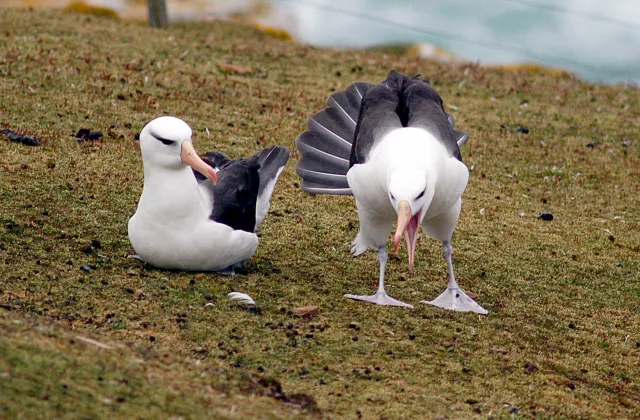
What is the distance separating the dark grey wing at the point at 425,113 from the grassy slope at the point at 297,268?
1.25 metres

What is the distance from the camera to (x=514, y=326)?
23.0ft

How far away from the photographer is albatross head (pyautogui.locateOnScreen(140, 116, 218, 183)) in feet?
22.2

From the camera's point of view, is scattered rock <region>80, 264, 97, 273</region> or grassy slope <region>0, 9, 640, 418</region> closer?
grassy slope <region>0, 9, 640, 418</region>

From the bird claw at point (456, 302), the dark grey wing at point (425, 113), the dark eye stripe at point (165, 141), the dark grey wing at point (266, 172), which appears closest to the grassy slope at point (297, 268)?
the bird claw at point (456, 302)

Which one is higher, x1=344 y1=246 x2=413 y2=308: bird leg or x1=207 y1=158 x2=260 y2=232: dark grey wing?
x1=207 y1=158 x2=260 y2=232: dark grey wing

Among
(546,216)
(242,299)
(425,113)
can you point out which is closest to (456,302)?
(425,113)

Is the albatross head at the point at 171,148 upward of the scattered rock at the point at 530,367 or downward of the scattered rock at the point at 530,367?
upward

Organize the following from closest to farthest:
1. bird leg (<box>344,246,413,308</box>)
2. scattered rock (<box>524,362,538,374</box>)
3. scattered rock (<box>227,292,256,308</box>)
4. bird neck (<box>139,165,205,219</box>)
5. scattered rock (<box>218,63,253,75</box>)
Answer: scattered rock (<box>524,362,538,374</box>)
scattered rock (<box>227,292,256,308</box>)
bird neck (<box>139,165,205,219</box>)
bird leg (<box>344,246,413,308</box>)
scattered rock (<box>218,63,253,75</box>)

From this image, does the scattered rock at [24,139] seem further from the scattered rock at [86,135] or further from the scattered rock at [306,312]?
the scattered rock at [306,312]

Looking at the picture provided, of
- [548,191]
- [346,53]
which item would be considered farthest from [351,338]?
[346,53]

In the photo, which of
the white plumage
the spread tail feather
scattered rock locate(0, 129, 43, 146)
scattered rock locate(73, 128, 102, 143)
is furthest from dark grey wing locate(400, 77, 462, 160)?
scattered rock locate(0, 129, 43, 146)

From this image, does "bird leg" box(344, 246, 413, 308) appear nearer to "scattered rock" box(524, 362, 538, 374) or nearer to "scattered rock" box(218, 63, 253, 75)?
A: "scattered rock" box(524, 362, 538, 374)

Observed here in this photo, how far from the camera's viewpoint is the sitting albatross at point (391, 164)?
6.52 meters

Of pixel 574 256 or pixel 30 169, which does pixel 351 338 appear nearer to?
pixel 574 256
